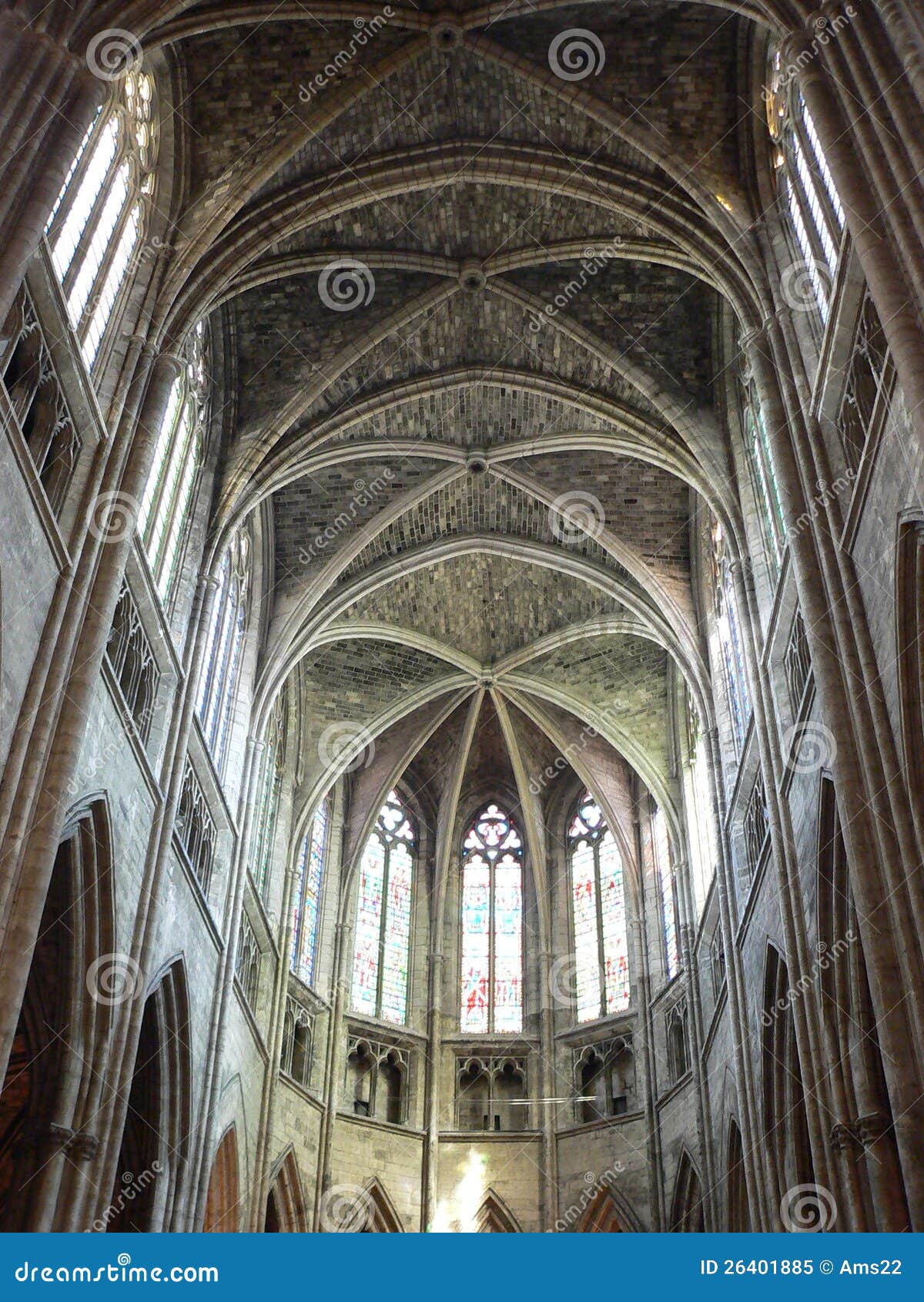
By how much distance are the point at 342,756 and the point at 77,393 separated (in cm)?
1421

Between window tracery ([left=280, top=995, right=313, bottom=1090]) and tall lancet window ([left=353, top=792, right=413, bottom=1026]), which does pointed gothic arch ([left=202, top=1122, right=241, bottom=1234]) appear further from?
tall lancet window ([left=353, top=792, right=413, bottom=1026])

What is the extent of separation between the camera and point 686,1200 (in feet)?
77.3

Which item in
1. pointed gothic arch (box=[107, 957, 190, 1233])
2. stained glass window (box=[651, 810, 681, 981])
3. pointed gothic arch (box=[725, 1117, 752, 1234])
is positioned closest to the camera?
pointed gothic arch (box=[107, 957, 190, 1233])

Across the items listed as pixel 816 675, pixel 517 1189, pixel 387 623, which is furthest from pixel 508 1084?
pixel 816 675

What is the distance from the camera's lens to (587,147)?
19.7m

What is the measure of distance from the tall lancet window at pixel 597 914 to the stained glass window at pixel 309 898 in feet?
17.5

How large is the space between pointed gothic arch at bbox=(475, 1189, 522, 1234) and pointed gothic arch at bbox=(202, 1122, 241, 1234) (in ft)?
17.8

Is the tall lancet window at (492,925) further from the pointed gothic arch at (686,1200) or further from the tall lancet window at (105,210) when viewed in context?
the tall lancet window at (105,210)

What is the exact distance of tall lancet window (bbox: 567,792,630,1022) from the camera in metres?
27.9

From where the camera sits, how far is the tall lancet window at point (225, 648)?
21641 millimetres

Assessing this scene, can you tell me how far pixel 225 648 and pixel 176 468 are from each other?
3.70 metres

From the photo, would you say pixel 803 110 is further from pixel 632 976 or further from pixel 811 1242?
pixel 632 976

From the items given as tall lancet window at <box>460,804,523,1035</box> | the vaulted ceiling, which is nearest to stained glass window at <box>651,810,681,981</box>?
the vaulted ceiling

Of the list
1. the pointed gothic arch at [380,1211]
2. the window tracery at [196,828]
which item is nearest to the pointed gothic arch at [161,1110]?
the window tracery at [196,828]
